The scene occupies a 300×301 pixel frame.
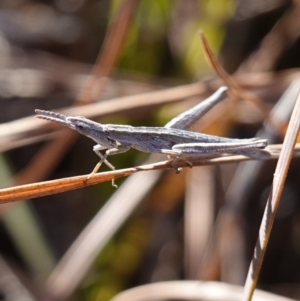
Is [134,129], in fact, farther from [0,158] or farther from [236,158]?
[0,158]

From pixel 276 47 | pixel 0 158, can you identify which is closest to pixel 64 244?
pixel 0 158

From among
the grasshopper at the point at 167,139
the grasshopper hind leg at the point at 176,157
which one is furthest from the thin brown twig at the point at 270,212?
the grasshopper hind leg at the point at 176,157

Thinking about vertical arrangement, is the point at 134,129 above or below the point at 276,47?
below

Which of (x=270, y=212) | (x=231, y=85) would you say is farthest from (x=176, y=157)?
(x=270, y=212)

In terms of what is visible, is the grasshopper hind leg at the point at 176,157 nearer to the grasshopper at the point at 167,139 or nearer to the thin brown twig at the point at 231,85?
the grasshopper at the point at 167,139

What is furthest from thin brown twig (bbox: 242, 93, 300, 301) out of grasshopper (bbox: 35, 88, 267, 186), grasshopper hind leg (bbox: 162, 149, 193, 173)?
grasshopper hind leg (bbox: 162, 149, 193, 173)

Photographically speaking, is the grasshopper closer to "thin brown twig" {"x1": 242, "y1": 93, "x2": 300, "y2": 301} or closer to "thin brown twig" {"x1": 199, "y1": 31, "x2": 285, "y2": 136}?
"thin brown twig" {"x1": 199, "y1": 31, "x2": 285, "y2": 136}

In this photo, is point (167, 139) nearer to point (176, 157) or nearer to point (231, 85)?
point (176, 157)
